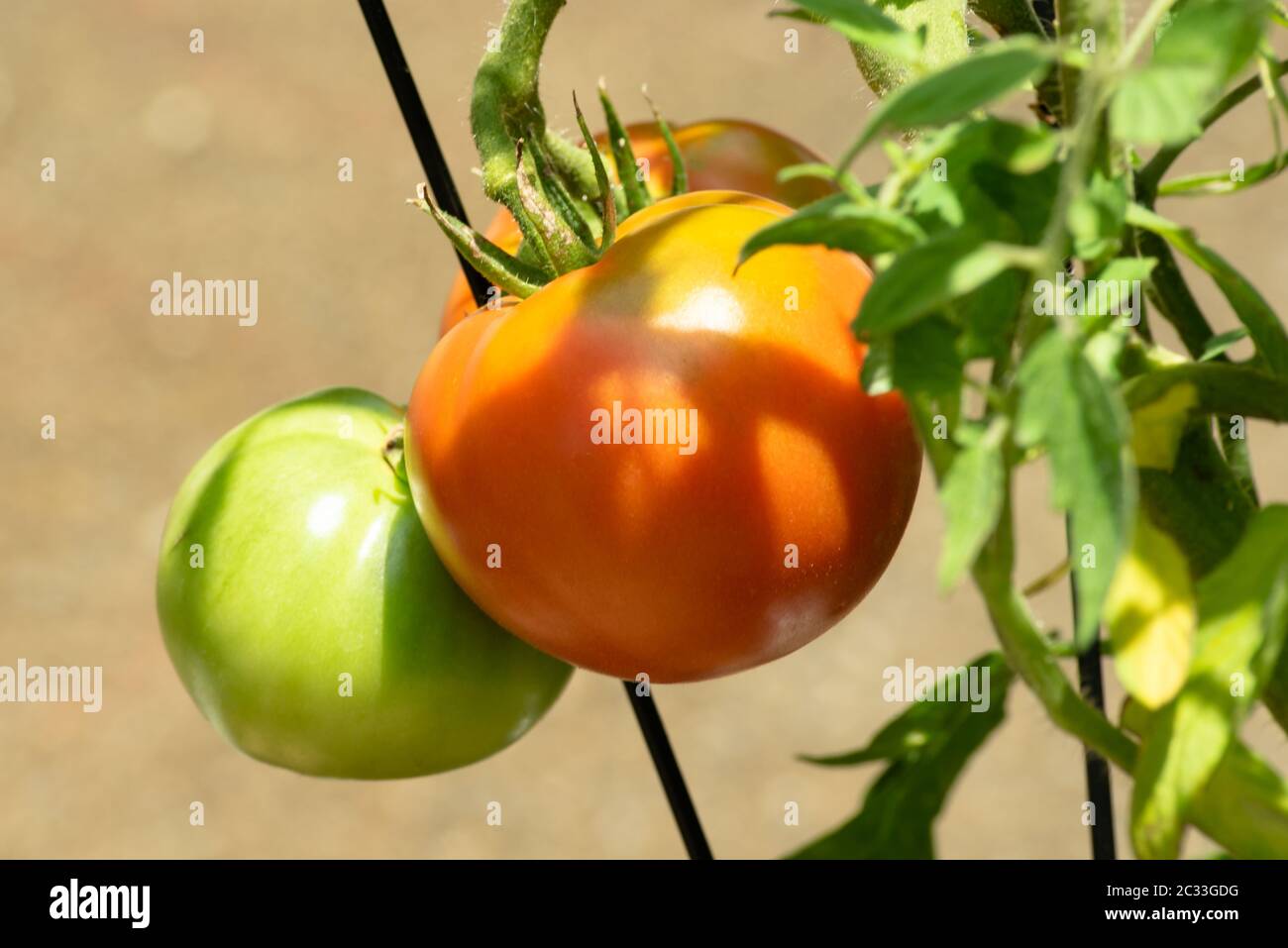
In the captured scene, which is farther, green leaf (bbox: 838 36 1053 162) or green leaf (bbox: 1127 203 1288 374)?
green leaf (bbox: 1127 203 1288 374)

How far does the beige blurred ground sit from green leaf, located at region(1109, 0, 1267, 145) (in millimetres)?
1649

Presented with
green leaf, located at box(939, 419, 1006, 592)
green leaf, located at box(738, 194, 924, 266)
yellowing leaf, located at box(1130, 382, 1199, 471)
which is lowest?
green leaf, located at box(939, 419, 1006, 592)

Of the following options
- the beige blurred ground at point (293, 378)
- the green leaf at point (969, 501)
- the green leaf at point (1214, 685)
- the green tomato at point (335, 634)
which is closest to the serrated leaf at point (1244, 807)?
the green leaf at point (1214, 685)

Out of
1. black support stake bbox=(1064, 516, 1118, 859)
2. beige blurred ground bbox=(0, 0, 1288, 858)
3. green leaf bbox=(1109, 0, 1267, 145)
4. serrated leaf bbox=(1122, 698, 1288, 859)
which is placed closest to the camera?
green leaf bbox=(1109, 0, 1267, 145)

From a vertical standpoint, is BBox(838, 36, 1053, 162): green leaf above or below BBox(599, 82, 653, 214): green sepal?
below

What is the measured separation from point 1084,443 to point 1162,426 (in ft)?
0.47

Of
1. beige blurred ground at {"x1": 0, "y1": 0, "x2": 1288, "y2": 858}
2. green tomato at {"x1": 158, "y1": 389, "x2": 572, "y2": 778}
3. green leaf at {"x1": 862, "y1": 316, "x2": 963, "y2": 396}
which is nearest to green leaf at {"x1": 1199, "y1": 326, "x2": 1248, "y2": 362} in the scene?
green leaf at {"x1": 862, "y1": 316, "x2": 963, "y2": 396}

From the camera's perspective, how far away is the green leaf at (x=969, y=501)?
9.3 inches

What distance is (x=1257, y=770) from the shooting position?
34cm

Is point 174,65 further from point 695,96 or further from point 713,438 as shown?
point 713,438

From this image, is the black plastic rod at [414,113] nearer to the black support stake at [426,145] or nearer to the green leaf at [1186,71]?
the black support stake at [426,145]

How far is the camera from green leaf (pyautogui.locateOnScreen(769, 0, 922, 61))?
30cm

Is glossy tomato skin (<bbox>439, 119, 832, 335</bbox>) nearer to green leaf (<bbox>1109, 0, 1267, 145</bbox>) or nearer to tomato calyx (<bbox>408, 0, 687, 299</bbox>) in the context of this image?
tomato calyx (<bbox>408, 0, 687, 299</bbox>)
